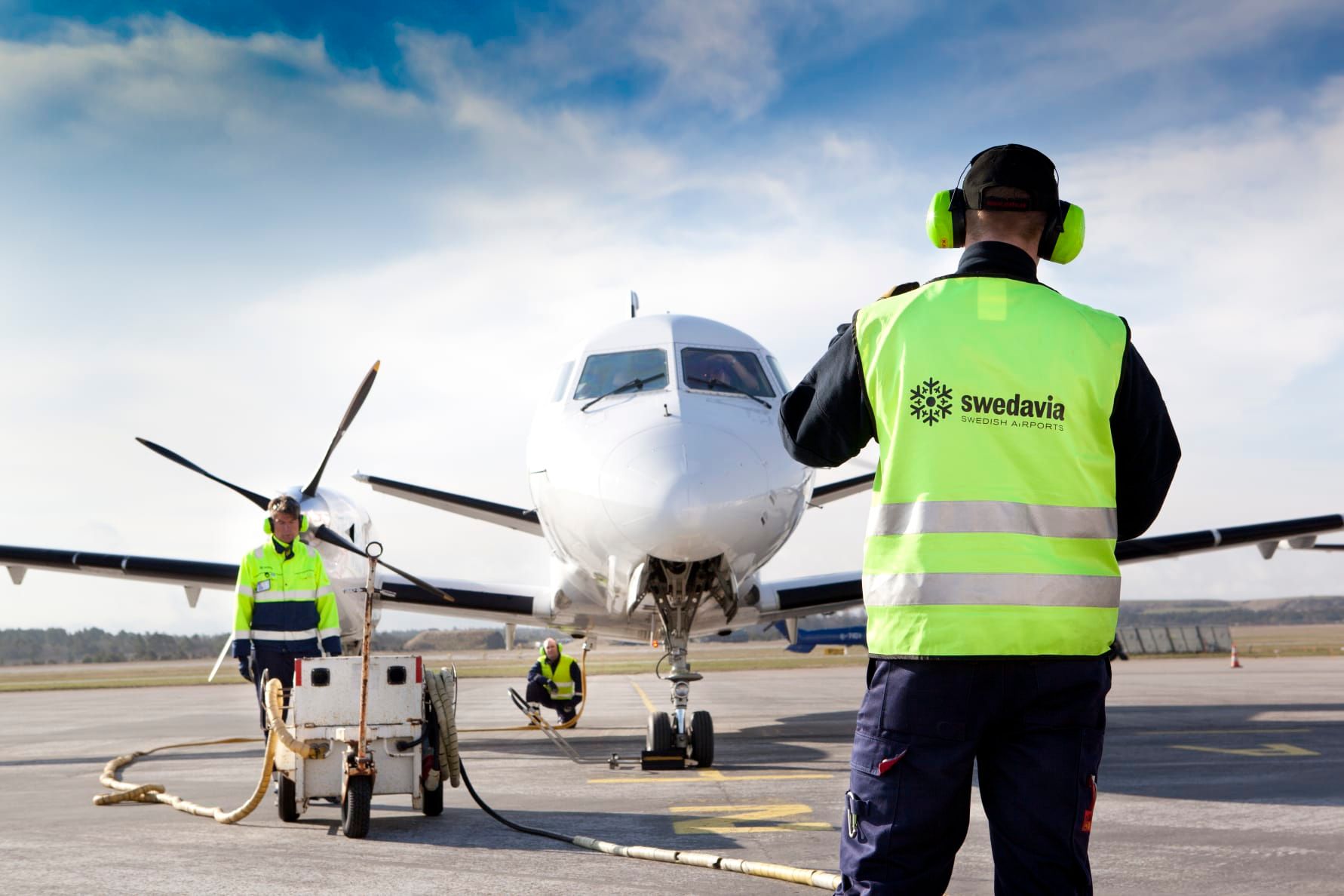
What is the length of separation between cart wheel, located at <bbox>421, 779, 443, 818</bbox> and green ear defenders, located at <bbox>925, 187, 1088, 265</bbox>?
4.87 meters

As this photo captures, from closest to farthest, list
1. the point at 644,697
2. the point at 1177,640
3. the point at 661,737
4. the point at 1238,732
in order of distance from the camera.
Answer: the point at 661,737
the point at 1238,732
the point at 644,697
the point at 1177,640

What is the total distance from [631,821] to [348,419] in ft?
→ 24.5

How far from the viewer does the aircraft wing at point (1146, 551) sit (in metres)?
13.7

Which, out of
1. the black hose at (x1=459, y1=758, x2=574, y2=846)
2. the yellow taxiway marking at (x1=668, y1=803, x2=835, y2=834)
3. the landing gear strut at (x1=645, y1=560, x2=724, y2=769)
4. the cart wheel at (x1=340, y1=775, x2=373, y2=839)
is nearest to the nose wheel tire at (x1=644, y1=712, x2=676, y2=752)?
the landing gear strut at (x1=645, y1=560, x2=724, y2=769)

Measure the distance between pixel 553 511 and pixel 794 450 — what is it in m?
6.69

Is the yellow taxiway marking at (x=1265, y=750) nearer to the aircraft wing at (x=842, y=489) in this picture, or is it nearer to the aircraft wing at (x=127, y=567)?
the aircraft wing at (x=842, y=489)

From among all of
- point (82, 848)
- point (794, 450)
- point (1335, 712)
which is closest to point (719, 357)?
point (82, 848)

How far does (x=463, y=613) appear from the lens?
15.0 metres

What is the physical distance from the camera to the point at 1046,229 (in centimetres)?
272

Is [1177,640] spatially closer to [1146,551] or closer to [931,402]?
[1146,551]

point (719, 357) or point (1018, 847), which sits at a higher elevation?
point (719, 357)

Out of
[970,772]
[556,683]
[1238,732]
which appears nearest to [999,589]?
[970,772]

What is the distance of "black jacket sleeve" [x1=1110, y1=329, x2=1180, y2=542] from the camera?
2525 mm

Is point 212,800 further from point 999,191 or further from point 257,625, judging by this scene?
point 999,191
